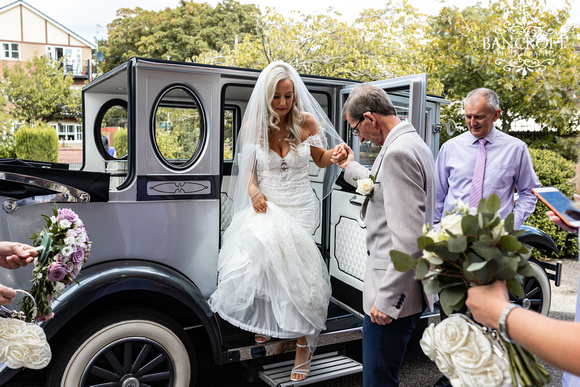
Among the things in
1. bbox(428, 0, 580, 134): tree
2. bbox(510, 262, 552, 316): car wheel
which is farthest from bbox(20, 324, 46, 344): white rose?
bbox(428, 0, 580, 134): tree

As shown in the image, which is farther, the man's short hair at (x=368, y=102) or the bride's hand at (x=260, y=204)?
the bride's hand at (x=260, y=204)

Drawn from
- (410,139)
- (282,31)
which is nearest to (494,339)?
(410,139)

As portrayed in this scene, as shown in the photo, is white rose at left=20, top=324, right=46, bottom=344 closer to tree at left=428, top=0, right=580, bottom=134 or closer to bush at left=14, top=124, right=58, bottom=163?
tree at left=428, top=0, right=580, bottom=134

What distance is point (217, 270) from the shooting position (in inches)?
142

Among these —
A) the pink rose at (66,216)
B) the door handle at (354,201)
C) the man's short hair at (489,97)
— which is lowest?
the door handle at (354,201)

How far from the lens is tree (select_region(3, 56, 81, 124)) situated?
23.1 meters

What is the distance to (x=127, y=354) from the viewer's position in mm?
A: 2975

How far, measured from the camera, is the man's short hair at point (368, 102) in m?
2.37

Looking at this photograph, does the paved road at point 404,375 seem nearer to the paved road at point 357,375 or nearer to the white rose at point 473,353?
the paved road at point 357,375

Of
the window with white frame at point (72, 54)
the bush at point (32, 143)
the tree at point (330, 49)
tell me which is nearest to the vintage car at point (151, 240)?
the tree at point (330, 49)

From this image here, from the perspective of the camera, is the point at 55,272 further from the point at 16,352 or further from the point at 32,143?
the point at 32,143

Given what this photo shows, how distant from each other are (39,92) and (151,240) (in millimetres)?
23779

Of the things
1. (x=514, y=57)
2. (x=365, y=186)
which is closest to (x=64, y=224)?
(x=365, y=186)

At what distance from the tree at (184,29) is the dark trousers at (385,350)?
27.1 metres
